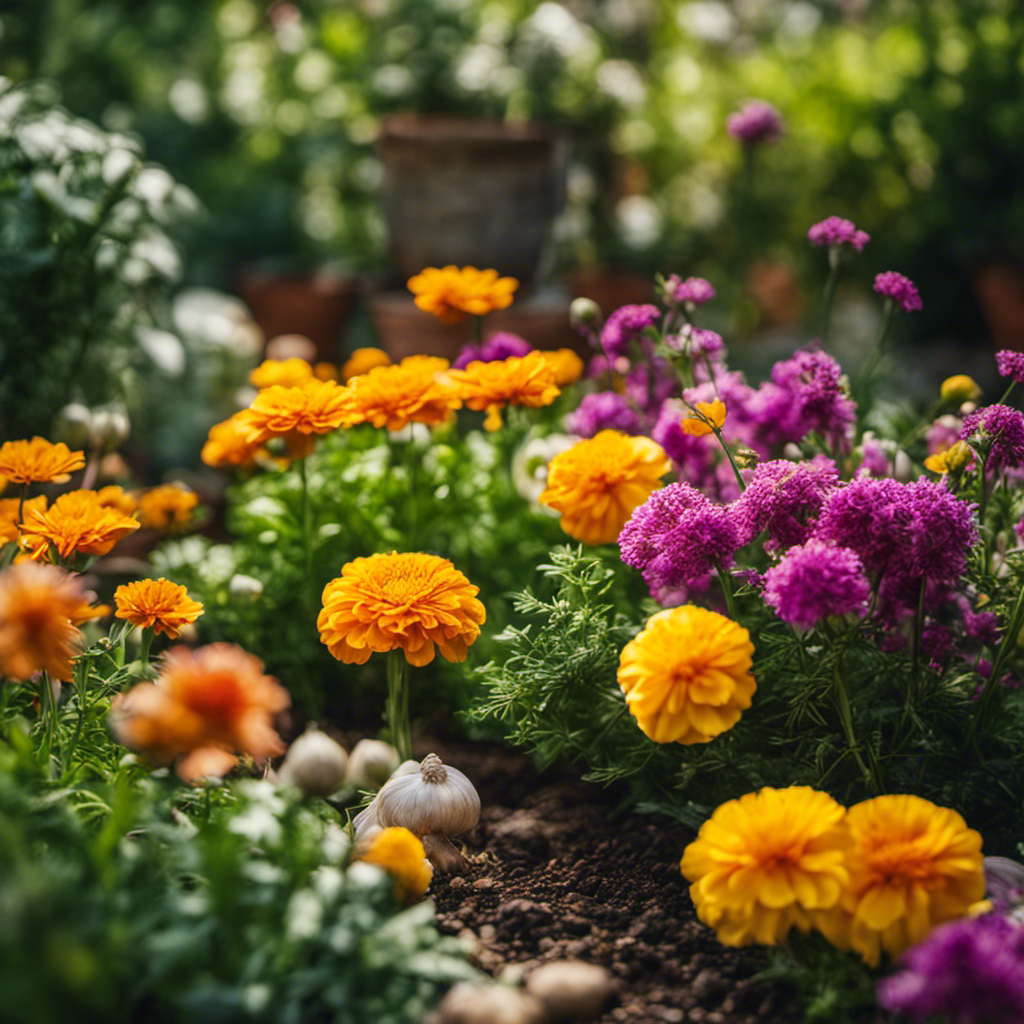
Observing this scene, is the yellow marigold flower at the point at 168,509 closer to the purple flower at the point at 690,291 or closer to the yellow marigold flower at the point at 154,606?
the yellow marigold flower at the point at 154,606

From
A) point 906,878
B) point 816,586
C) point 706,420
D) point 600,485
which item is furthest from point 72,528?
point 906,878

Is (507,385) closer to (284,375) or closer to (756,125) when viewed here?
(284,375)

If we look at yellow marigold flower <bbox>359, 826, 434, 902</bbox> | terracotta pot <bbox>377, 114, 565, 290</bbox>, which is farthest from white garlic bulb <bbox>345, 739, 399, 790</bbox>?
terracotta pot <bbox>377, 114, 565, 290</bbox>

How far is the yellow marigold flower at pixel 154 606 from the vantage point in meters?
1.33

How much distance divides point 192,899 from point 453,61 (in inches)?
139

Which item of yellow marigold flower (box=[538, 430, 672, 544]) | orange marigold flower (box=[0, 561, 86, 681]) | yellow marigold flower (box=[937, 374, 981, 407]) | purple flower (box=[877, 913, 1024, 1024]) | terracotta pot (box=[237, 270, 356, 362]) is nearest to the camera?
purple flower (box=[877, 913, 1024, 1024])

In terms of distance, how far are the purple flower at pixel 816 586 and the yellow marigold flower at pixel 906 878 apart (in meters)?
0.24

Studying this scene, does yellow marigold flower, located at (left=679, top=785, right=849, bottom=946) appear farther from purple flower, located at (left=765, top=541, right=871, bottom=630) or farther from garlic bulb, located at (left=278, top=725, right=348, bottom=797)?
garlic bulb, located at (left=278, top=725, right=348, bottom=797)

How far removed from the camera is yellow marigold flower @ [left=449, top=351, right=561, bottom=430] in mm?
1625

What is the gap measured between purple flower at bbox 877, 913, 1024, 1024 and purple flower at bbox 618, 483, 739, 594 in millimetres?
495

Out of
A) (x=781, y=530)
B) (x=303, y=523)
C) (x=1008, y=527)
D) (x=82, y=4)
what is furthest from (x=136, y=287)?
(x=82, y=4)

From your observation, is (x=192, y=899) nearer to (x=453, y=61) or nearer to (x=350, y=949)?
(x=350, y=949)

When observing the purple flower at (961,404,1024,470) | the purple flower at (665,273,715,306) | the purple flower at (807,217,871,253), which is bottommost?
the purple flower at (961,404,1024,470)

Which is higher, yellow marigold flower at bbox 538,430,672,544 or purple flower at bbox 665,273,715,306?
purple flower at bbox 665,273,715,306
